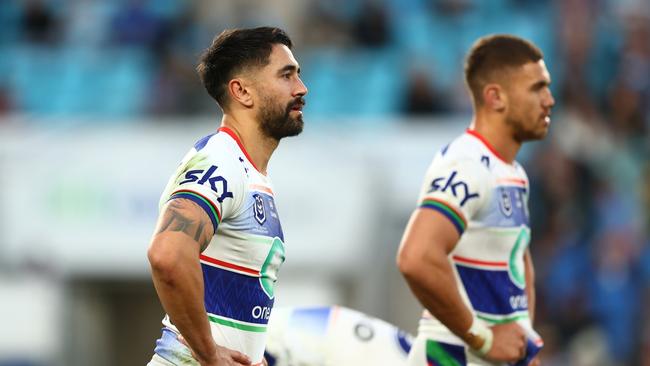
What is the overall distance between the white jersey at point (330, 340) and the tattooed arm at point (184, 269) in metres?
1.69

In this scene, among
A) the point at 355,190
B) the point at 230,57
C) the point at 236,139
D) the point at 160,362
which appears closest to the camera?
the point at 160,362

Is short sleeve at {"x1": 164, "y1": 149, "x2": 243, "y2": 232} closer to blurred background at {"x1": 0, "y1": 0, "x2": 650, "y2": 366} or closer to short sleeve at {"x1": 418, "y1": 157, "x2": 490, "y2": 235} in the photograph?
short sleeve at {"x1": 418, "y1": 157, "x2": 490, "y2": 235}

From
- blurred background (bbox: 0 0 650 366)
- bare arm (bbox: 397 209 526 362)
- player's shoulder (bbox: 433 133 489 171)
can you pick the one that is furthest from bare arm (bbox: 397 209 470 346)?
blurred background (bbox: 0 0 650 366)

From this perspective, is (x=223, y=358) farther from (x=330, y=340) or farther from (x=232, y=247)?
(x=330, y=340)

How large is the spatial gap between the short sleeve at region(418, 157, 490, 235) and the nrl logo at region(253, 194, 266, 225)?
1.30 metres

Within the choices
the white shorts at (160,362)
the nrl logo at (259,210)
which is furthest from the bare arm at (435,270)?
the white shorts at (160,362)

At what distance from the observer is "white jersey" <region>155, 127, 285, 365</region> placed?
588 cm

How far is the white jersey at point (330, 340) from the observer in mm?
7434

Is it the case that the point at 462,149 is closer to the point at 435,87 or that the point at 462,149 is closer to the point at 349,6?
the point at 435,87

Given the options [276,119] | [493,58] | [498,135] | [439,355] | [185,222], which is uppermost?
[493,58]

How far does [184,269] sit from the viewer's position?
5.55 metres

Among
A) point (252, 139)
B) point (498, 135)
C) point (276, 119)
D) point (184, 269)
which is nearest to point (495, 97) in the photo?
point (498, 135)

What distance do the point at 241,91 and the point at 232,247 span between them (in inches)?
29.4

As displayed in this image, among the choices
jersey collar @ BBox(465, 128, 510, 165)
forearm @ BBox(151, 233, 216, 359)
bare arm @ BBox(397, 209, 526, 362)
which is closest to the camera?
forearm @ BBox(151, 233, 216, 359)
